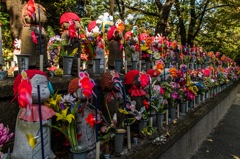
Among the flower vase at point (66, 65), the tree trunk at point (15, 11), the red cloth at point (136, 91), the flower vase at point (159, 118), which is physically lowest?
the flower vase at point (159, 118)

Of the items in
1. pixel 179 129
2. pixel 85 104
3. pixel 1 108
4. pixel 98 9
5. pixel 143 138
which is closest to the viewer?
pixel 1 108

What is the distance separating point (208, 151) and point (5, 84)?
352 centimetres

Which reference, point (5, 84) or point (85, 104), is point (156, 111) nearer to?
point (85, 104)

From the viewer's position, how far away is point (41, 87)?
172 centimetres

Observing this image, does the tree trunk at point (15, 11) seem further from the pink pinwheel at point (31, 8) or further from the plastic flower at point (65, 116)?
the plastic flower at point (65, 116)

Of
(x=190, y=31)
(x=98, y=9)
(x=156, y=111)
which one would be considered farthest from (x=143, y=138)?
(x=98, y=9)

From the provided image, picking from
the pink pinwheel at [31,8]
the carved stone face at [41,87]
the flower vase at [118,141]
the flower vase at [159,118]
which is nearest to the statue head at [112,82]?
the flower vase at [118,141]

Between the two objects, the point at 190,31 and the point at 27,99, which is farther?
the point at 190,31

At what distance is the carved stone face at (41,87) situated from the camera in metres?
1.68

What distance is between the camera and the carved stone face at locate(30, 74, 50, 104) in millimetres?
1685

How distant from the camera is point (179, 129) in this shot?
3.04 metres

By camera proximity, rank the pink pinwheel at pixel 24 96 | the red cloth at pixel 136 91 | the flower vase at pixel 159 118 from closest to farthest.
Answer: the pink pinwheel at pixel 24 96, the red cloth at pixel 136 91, the flower vase at pixel 159 118

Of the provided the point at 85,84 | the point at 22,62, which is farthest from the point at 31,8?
the point at 85,84

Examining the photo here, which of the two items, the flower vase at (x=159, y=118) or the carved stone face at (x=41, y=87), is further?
the flower vase at (x=159, y=118)
